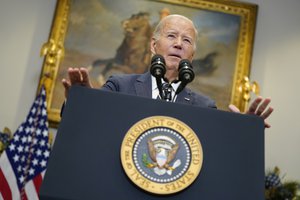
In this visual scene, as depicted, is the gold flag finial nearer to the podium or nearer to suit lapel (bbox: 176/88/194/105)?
suit lapel (bbox: 176/88/194/105)

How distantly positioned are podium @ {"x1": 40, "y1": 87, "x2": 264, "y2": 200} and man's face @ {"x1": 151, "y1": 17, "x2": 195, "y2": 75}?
2.99 ft

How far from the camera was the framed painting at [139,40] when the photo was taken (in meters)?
6.22

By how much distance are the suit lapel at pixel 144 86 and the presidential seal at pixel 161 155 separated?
769mm

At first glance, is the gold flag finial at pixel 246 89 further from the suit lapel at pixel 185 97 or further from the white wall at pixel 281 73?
the suit lapel at pixel 185 97

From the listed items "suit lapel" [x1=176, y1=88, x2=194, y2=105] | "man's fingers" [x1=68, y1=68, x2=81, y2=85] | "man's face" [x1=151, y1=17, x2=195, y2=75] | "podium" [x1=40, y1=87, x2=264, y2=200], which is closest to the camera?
"podium" [x1=40, y1=87, x2=264, y2=200]

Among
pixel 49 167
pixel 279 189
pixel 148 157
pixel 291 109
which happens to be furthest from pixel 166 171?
pixel 291 109

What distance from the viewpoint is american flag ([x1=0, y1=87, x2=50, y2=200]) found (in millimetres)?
4688

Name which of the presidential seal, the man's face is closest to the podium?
the presidential seal

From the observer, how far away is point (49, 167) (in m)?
1.58

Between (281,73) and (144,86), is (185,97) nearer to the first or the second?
(144,86)

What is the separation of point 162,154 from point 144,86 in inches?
36.0

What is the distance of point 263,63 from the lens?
6695 mm

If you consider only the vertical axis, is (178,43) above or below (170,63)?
above

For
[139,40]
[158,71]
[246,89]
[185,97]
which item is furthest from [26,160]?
[158,71]
